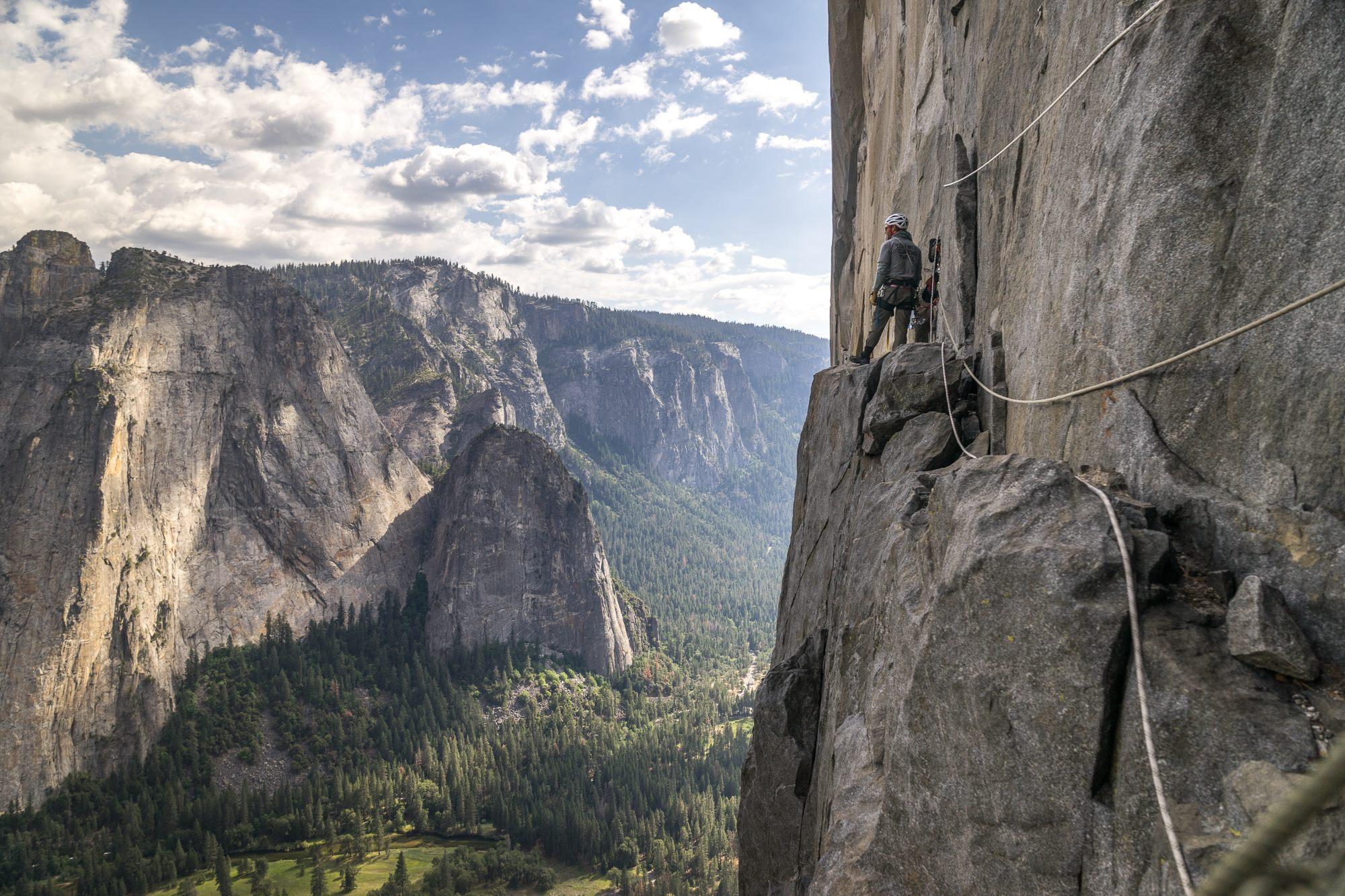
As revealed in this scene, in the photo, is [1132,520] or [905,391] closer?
[1132,520]

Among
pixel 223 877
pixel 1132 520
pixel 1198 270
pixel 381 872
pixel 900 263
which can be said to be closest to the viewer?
pixel 1132 520

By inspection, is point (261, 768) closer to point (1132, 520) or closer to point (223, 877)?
point (223, 877)

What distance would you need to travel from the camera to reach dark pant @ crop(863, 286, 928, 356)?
51.3 ft

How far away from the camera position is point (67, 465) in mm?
77375

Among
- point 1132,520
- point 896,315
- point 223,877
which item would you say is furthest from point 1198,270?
point 223,877

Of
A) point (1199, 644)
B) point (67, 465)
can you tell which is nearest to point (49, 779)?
point (67, 465)

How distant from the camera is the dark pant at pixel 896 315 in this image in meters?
15.6

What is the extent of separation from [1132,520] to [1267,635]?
1.43 m

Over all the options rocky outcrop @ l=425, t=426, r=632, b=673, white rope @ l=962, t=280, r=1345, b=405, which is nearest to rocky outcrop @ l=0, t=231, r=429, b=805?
rocky outcrop @ l=425, t=426, r=632, b=673

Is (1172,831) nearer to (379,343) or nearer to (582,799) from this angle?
(582,799)

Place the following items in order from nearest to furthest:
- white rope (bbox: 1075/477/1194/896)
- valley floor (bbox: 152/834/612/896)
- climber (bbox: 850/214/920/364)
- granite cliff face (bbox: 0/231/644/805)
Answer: white rope (bbox: 1075/477/1194/896) < climber (bbox: 850/214/920/364) < valley floor (bbox: 152/834/612/896) < granite cliff face (bbox: 0/231/644/805)

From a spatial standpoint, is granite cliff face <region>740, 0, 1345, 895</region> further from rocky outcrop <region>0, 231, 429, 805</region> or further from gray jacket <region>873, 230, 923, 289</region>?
rocky outcrop <region>0, 231, 429, 805</region>

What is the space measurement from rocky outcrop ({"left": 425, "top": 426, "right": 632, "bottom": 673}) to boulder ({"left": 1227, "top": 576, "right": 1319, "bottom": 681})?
4830 inches

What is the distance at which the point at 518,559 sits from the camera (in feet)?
414
